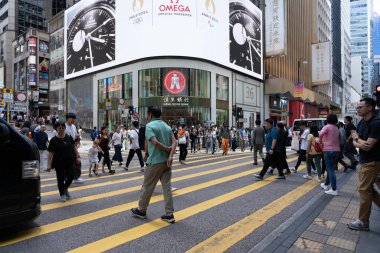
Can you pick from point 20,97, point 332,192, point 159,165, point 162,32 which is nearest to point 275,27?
point 162,32

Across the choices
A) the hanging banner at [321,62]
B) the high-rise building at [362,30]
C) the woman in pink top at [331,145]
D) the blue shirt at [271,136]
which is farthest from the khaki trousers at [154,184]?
the high-rise building at [362,30]

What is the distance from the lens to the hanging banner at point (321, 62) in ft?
171

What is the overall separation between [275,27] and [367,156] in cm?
3886

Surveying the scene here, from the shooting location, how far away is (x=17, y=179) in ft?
13.8

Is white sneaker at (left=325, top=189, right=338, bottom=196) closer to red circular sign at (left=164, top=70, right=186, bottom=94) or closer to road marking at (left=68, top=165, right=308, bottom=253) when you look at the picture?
road marking at (left=68, top=165, right=308, bottom=253)

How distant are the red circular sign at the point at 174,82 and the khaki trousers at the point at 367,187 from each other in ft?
100

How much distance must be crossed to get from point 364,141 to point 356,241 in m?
1.36

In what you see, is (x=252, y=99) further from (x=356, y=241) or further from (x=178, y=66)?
(x=356, y=241)

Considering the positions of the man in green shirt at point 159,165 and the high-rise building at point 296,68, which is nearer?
the man in green shirt at point 159,165

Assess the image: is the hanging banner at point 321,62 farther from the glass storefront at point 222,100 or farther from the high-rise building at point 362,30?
the high-rise building at point 362,30

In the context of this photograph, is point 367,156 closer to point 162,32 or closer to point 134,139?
point 134,139

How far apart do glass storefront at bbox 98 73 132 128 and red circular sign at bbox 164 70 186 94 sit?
546 cm

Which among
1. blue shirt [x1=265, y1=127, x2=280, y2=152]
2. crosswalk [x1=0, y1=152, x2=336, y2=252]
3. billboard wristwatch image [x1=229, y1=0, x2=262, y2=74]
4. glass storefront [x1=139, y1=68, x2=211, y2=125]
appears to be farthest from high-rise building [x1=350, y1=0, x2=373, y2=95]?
crosswalk [x1=0, y1=152, x2=336, y2=252]

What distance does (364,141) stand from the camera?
457 cm
